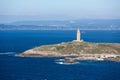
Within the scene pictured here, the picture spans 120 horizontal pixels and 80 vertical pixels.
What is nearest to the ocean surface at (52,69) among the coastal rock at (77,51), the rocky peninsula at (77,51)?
the rocky peninsula at (77,51)

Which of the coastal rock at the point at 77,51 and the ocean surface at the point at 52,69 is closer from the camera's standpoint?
the ocean surface at the point at 52,69

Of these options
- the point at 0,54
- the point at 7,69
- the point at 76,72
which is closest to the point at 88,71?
the point at 76,72

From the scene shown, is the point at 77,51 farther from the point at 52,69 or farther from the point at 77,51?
the point at 52,69

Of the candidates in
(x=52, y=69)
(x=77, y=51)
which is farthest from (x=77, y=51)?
(x=52, y=69)

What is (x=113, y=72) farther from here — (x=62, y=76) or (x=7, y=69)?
(x=7, y=69)

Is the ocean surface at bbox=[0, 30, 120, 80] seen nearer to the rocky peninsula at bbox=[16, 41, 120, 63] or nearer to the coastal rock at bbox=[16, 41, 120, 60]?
the rocky peninsula at bbox=[16, 41, 120, 63]

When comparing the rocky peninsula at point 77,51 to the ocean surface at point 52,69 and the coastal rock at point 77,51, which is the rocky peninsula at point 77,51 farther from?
the ocean surface at point 52,69

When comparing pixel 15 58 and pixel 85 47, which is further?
pixel 85 47

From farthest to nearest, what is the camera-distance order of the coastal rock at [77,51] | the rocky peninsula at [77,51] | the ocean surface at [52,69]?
the coastal rock at [77,51] → the rocky peninsula at [77,51] → the ocean surface at [52,69]

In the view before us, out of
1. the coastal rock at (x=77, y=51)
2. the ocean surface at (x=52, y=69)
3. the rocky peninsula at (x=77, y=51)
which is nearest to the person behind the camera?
the ocean surface at (x=52, y=69)

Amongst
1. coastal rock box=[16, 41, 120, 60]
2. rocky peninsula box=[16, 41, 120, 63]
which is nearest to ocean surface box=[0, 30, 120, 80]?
rocky peninsula box=[16, 41, 120, 63]

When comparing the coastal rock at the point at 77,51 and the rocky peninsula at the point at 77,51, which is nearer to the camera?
the rocky peninsula at the point at 77,51
